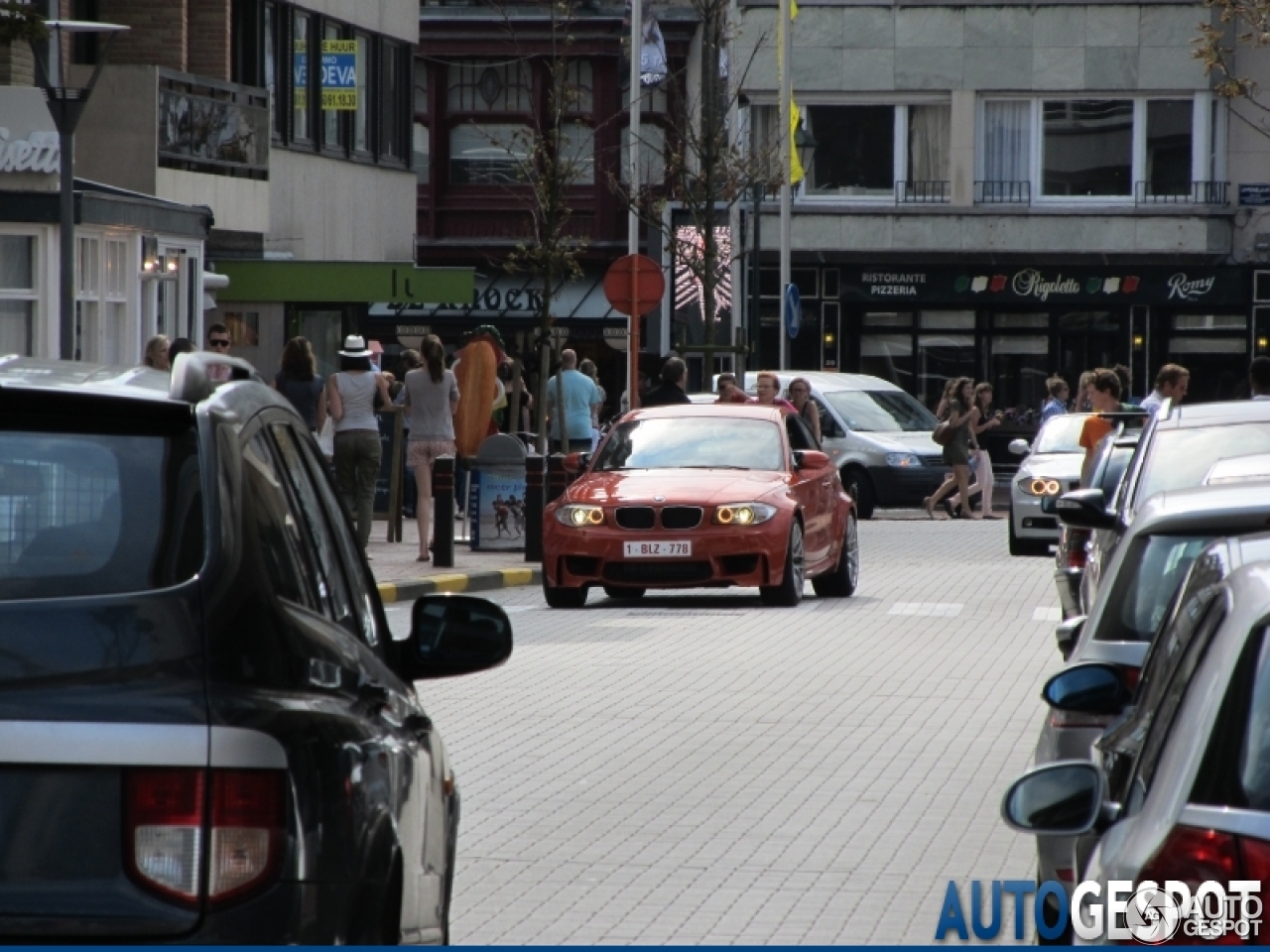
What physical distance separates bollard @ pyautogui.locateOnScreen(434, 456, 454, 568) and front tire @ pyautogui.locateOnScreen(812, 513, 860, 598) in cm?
310

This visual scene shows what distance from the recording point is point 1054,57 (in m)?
49.8

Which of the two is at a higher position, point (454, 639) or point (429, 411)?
point (454, 639)

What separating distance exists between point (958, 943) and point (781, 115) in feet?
132

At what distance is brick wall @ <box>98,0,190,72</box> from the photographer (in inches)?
1286

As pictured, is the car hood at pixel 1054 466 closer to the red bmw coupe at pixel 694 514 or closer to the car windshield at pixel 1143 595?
the red bmw coupe at pixel 694 514

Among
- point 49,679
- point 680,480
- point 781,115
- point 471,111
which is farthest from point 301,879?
point 471,111

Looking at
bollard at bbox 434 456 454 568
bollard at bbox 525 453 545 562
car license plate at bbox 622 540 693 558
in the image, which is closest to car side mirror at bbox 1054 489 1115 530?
car license plate at bbox 622 540 693 558

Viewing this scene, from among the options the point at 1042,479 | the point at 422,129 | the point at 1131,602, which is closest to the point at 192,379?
the point at 1131,602

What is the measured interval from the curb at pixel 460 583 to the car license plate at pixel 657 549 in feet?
4.92

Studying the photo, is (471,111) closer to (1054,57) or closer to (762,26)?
(762,26)

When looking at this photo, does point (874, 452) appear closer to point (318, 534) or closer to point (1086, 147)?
point (1086, 147)

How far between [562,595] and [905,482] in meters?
15.5

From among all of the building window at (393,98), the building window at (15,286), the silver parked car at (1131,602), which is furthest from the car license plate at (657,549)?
the building window at (393,98)

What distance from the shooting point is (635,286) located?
27.8 m
